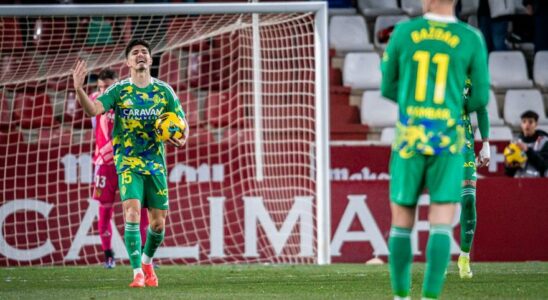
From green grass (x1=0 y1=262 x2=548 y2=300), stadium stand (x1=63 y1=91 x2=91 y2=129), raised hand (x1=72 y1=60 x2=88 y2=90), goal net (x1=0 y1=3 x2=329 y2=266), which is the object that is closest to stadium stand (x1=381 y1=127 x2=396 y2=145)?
goal net (x1=0 y1=3 x2=329 y2=266)

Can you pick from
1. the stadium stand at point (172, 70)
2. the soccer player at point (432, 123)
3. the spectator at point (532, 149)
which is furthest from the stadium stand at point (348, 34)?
the soccer player at point (432, 123)

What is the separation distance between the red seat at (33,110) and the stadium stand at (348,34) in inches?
197

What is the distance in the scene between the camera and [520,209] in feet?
42.1

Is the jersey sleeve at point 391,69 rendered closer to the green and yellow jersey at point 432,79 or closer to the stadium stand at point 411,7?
the green and yellow jersey at point 432,79

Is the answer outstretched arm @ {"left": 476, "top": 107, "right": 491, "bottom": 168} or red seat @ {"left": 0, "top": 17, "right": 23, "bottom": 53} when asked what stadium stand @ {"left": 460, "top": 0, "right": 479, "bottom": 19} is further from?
outstretched arm @ {"left": 476, "top": 107, "right": 491, "bottom": 168}

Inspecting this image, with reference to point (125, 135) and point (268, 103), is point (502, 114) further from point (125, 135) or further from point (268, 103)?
point (125, 135)

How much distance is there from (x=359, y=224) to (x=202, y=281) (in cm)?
387

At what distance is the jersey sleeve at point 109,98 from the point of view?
326 inches

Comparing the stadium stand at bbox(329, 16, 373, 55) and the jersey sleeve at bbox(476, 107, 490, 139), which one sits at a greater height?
the stadium stand at bbox(329, 16, 373, 55)

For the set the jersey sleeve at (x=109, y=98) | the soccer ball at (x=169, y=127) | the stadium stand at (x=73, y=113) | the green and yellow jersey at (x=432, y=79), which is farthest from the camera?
the stadium stand at (x=73, y=113)

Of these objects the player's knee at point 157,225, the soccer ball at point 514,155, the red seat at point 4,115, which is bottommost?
the player's knee at point 157,225

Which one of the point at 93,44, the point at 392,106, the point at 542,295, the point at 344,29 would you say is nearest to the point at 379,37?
the point at 344,29

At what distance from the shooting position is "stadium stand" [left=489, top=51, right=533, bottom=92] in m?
16.2

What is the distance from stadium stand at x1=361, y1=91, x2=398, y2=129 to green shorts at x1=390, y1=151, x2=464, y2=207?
30.8ft
